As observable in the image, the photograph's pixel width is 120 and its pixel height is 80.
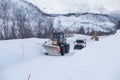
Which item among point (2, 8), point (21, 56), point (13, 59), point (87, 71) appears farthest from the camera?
point (2, 8)

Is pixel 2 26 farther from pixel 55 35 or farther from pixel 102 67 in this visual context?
pixel 102 67

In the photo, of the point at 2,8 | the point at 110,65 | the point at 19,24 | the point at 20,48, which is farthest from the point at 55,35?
the point at 19,24

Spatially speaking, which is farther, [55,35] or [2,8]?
[2,8]

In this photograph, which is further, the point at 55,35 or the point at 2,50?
the point at 55,35

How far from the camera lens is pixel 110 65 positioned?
14484 mm

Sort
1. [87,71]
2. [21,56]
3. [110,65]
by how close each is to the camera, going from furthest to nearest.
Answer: [21,56], [110,65], [87,71]

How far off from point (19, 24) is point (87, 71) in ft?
278

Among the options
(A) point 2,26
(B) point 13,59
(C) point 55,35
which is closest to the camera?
(B) point 13,59

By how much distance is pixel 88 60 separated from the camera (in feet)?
53.1

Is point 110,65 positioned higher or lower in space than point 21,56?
higher

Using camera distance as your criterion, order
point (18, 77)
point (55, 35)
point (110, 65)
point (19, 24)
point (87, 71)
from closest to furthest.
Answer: point (87, 71) < point (110, 65) < point (18, 77) < point (55, 35) < point (19, 24)

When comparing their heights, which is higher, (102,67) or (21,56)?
(102,67)

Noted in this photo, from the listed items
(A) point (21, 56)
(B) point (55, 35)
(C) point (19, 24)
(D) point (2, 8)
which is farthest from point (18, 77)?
(C) point (19, 24)

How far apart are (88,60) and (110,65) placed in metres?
1.93
